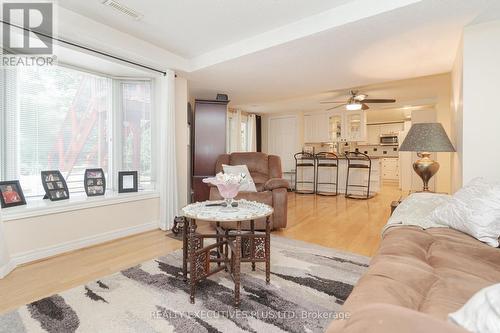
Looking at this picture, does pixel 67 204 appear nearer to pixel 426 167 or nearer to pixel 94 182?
pixel 94 182

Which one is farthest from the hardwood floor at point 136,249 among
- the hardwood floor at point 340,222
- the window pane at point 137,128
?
the window pane at point 137,128

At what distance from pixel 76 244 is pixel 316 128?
238 inches

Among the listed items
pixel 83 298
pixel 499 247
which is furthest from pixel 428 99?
pixel 83 298

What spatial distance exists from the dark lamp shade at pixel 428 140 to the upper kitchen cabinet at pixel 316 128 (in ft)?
14.5

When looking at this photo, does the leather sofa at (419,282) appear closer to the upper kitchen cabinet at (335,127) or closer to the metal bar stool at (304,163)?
the metal bar stool at (304,163)

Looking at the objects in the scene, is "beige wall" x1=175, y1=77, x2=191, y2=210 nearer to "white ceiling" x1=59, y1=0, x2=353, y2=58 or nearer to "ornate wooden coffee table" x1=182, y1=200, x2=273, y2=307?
"white ceiling" x1=59, y1=0, x2=353, y2=58

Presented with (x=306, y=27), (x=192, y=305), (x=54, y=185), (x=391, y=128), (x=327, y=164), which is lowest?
(x=192, y=305)

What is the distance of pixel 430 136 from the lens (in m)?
2.47

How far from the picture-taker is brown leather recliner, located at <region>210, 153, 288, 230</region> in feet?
10.6

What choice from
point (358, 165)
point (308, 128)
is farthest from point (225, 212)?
point (308, 128)

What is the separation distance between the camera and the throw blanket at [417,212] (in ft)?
5.69

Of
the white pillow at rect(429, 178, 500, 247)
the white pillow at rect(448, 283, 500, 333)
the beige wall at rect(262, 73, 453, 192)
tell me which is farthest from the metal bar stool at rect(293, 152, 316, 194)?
the white pillow at rect(448, 283, 500, 333)

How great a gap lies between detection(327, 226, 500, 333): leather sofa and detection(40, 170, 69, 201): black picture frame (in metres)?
2.98

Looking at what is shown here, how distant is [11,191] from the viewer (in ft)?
7.89
